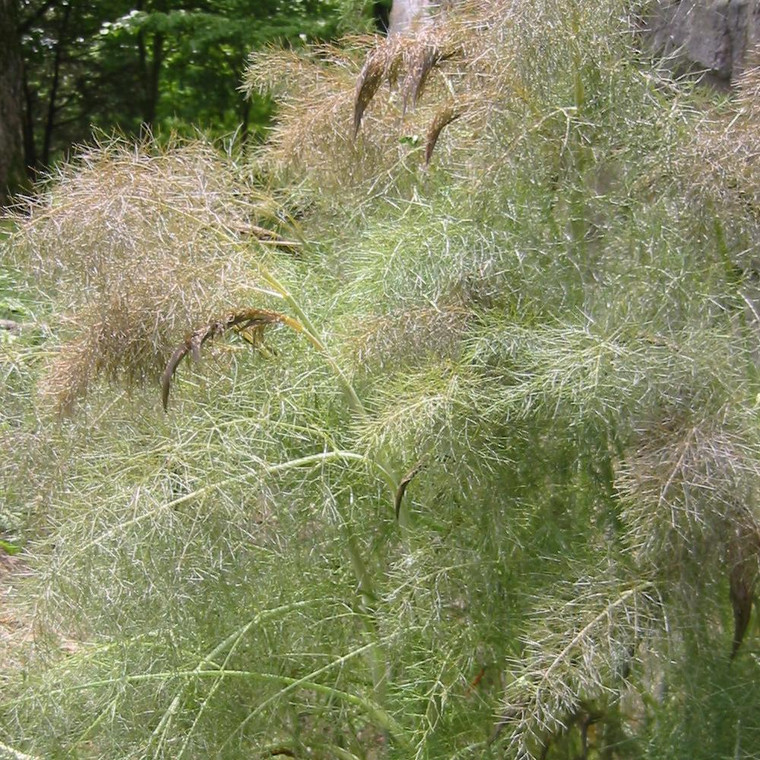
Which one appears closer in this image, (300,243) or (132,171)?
(132,171)

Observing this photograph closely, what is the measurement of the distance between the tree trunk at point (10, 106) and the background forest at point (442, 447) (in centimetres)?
437

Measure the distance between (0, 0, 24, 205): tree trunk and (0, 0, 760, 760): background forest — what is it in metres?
4.37

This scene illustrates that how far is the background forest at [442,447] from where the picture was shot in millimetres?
1972

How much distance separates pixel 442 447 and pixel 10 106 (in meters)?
5.50

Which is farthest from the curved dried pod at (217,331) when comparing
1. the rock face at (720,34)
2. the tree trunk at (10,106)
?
the tree trunk at (10,106)

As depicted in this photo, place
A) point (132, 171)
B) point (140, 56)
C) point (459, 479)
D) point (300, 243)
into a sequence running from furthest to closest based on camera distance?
point (140, 56), point (300, 243), point (132, 171), point (459, 479)

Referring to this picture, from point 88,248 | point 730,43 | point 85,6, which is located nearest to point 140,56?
point 85,6

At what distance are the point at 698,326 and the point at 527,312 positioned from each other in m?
0.34

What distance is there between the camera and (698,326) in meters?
2.11

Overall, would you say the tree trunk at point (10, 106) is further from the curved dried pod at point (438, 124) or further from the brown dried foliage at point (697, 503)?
the brown dried foliage at point (697, 503)

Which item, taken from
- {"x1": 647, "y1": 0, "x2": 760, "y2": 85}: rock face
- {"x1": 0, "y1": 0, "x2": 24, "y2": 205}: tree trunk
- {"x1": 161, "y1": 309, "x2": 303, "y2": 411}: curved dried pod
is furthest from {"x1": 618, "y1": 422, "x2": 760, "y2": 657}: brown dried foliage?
{"x1": 0, "y1": 0, "x2": 24, "y2": 205}: tree trunk

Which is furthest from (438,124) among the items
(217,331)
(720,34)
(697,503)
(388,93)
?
(720,34)

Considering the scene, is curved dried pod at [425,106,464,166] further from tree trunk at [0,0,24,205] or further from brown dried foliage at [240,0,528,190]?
tree trunk at [0,0,24,205]

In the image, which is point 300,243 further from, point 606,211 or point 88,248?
point 606,211
